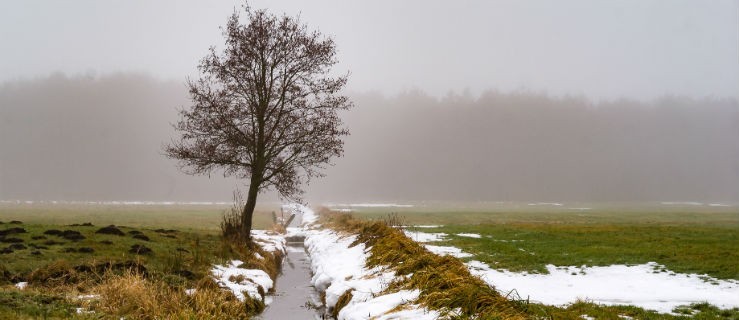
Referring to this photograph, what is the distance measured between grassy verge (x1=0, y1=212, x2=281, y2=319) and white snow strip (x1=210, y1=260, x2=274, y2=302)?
39 centimetres

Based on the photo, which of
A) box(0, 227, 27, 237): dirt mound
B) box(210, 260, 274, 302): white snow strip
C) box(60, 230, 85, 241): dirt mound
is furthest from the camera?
box(0, 227, 27, 237): dirt mound

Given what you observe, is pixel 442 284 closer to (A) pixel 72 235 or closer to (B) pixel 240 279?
(B) pixel 240 279

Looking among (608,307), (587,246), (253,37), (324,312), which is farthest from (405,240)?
(253,37)

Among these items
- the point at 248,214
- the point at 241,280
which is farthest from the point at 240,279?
the point at 248,214

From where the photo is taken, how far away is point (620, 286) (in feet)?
43.8

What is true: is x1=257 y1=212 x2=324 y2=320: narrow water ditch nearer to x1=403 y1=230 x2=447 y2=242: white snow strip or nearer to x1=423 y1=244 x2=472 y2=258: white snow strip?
x1=423 y1=244 x2=472 y2=258: white snow strip

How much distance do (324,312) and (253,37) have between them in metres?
16.4

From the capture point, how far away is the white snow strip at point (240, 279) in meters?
13.4

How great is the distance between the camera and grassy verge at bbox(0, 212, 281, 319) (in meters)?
9.33

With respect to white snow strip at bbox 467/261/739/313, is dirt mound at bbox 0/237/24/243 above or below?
above

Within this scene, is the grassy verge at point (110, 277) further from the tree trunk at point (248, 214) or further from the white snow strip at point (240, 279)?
the tree trunk at point (248, 214)

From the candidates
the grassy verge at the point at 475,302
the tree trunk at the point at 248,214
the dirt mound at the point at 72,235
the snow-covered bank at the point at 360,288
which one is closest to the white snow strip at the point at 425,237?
the snow-covered bank at the point at 360,288

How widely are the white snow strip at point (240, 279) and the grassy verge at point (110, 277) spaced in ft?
1.27

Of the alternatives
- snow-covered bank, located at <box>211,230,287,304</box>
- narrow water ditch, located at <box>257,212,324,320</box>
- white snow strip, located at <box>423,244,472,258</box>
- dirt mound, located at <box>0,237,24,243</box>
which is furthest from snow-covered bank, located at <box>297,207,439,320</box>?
dirt mound, located at <box>0,237,24,243</box>
